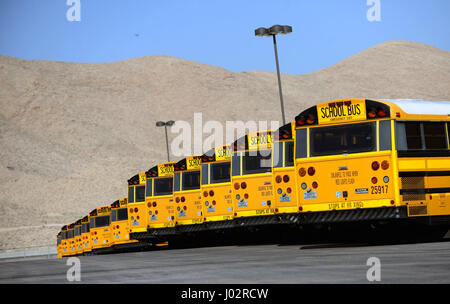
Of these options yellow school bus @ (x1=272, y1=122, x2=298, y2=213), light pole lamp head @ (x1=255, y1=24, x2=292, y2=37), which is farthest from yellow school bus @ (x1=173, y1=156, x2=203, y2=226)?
light pole lamp head @ (x1=255, y1=24, x2=292, y2=37)

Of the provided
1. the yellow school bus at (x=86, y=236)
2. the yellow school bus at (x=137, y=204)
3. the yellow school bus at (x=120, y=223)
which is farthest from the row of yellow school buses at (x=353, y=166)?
the yellow school bus at (x=86, y=236)

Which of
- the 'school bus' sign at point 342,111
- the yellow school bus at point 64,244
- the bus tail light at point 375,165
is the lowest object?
the yellow school bus at point 64,244

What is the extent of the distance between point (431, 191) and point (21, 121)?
106 metres

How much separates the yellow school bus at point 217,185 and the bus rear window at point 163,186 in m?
3.62

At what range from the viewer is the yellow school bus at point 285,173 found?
1783 centimetres

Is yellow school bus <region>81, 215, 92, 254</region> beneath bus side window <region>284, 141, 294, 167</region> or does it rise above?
beneath

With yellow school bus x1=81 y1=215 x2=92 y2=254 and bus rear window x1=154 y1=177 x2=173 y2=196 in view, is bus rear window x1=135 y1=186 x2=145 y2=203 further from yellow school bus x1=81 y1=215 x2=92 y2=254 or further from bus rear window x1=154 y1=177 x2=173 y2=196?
yellow school bus x1=81 y1=215 x2=92 y2=254

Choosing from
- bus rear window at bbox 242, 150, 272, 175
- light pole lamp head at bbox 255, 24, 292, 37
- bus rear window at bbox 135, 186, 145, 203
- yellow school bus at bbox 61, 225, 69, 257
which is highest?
light pole lamp head at bbox 255, 24, 292, 37

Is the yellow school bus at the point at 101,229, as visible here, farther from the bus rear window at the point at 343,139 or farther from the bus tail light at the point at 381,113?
the bus tail light at the point at 381,113

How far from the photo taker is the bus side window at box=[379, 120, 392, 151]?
1522cm

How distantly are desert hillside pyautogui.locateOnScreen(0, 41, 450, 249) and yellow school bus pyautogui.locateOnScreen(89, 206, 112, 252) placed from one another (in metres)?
32.1

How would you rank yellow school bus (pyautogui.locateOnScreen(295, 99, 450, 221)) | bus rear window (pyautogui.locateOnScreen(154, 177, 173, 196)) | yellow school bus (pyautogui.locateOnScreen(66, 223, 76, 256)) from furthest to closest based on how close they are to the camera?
yellow school bus (pyautogui.locateOnScreen(66, 223, 76, 256)) → bus rear window (pyautogui.locateOnScreen(154, 177, 173, 196)) → yellow school bus (pyautogui.locateOnScreen(295, 99, 450, 221))
